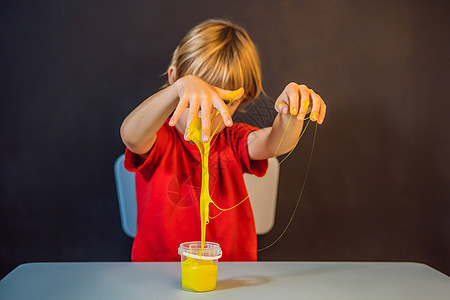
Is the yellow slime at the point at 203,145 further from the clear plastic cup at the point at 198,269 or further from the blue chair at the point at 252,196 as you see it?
the blue chair at the point at 252,196

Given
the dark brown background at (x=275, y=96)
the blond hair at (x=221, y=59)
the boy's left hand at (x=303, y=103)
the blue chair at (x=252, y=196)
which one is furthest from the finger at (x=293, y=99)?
the dark brown background at (x=275, y=96)

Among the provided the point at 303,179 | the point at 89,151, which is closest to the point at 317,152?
the point at 303,179

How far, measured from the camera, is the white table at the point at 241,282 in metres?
0.60

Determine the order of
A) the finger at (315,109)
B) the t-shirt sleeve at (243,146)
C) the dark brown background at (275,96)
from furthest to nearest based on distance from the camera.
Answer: the dark brown background at (275,96), the t-shirt sleeve at (243,146), the finger at (315,109)

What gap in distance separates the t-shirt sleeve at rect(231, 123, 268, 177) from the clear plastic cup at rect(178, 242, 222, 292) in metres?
0.43

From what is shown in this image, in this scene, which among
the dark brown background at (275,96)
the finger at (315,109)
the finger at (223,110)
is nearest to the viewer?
the finger at (223,110)

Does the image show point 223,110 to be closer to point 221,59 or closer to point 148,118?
point 148,118

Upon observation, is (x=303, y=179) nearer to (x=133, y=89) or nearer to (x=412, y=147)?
(x=412, y=147)

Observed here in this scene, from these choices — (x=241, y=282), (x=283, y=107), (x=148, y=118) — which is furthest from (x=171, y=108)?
(x=241, y=282)

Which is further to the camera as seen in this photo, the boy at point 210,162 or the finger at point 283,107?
the boy at point 210,162

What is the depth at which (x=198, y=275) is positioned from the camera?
0.61 m

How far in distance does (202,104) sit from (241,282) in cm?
27

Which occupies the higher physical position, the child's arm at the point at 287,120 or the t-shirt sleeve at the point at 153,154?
the child's arm at the point at 287,120

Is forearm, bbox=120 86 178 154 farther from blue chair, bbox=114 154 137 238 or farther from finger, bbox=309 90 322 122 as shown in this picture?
blue chair, bbox=114 154 137 238
